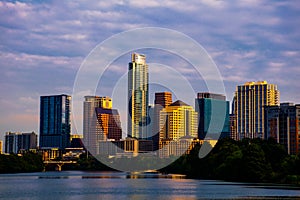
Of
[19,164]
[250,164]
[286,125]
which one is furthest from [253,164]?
[19,164]

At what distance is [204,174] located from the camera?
12644cm

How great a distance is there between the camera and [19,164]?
174 metres

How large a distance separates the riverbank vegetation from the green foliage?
6539cm

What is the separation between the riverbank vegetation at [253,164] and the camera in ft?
299

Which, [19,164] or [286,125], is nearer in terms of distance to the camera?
[19,164]

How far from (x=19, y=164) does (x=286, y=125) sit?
81195mm

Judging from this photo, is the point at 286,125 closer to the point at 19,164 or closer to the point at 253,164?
the point at 19,164

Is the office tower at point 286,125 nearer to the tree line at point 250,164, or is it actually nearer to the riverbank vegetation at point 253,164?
the tree line at point 250,164

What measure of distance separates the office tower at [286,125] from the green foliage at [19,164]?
76.7 meters

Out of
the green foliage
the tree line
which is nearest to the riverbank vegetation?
the tree line

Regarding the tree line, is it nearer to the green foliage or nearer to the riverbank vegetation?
the riverbank vegetation

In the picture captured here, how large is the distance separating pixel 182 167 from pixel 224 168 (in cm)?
4377

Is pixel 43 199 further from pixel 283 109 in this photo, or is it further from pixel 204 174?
pixel 283 109

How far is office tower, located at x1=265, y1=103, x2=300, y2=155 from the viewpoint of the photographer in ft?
558
